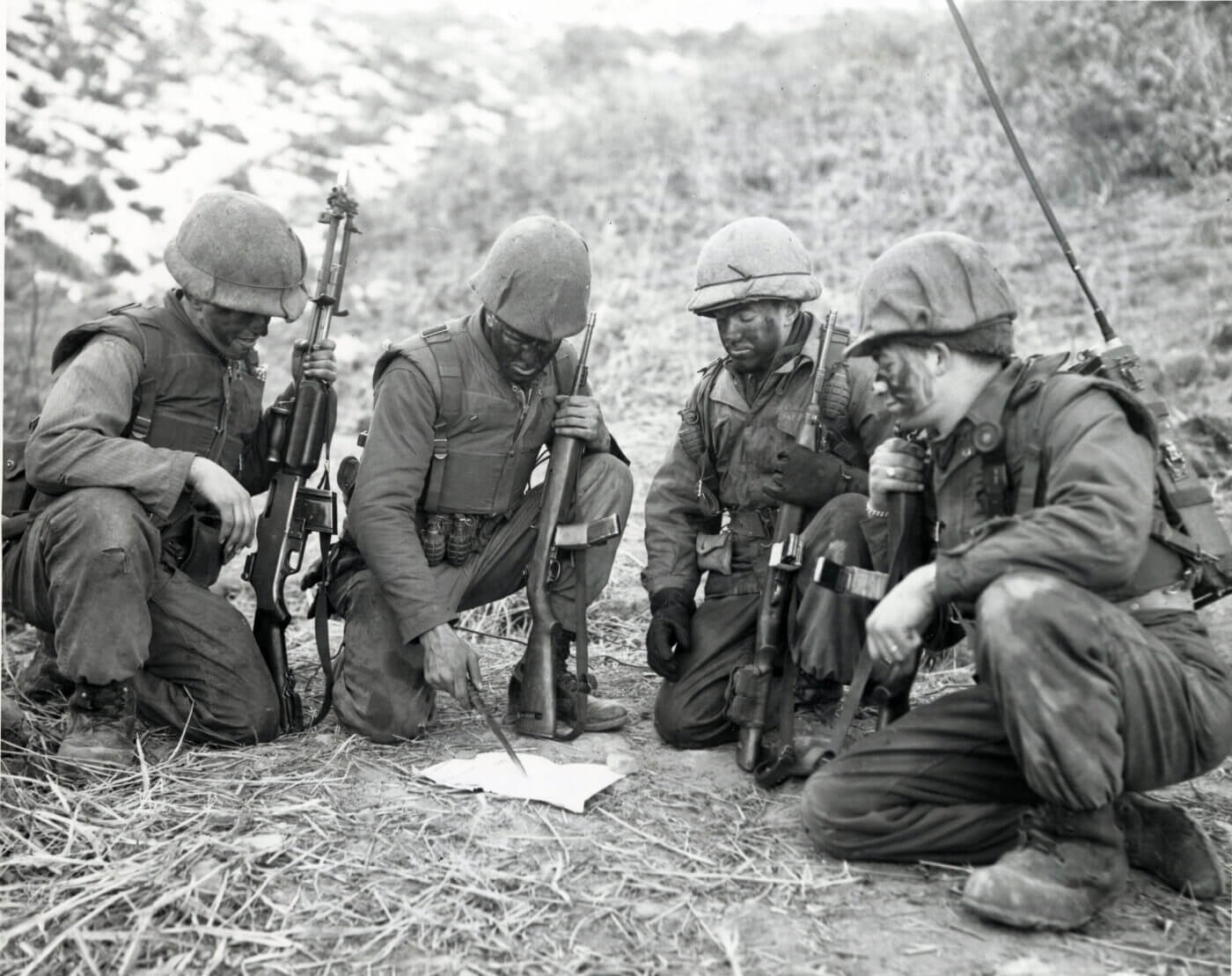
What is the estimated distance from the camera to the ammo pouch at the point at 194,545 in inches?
179

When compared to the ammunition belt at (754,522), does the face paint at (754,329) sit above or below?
above

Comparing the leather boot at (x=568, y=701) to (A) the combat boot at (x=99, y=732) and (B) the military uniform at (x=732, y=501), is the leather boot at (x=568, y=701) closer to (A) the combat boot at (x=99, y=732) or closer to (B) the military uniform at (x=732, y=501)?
(B) the military uniform at (x=732, y=501)

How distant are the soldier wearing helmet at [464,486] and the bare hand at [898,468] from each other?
4.29 feet

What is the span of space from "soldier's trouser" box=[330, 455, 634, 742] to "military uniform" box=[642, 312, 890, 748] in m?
0.28

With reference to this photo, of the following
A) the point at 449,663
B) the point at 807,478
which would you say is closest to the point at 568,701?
the point at 449,663

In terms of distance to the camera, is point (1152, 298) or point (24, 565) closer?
point (24, 565)

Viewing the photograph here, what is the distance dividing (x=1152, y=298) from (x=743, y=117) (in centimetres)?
574

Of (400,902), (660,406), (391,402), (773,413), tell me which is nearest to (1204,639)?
(773,413)

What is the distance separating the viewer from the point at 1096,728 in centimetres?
291

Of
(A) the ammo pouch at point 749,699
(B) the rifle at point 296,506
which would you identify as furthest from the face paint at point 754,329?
(B) the rifle at point 296,506

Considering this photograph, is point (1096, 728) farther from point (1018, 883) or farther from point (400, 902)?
point (400, 902)

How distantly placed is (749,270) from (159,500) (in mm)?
2343

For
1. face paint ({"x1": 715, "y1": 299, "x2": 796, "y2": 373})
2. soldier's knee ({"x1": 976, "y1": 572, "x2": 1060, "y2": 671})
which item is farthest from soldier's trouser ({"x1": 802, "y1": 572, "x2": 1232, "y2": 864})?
face paint ({"x1": 715, "y1": 299, "x2": 796, "y2": 373})

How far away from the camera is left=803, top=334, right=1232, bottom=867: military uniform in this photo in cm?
292
